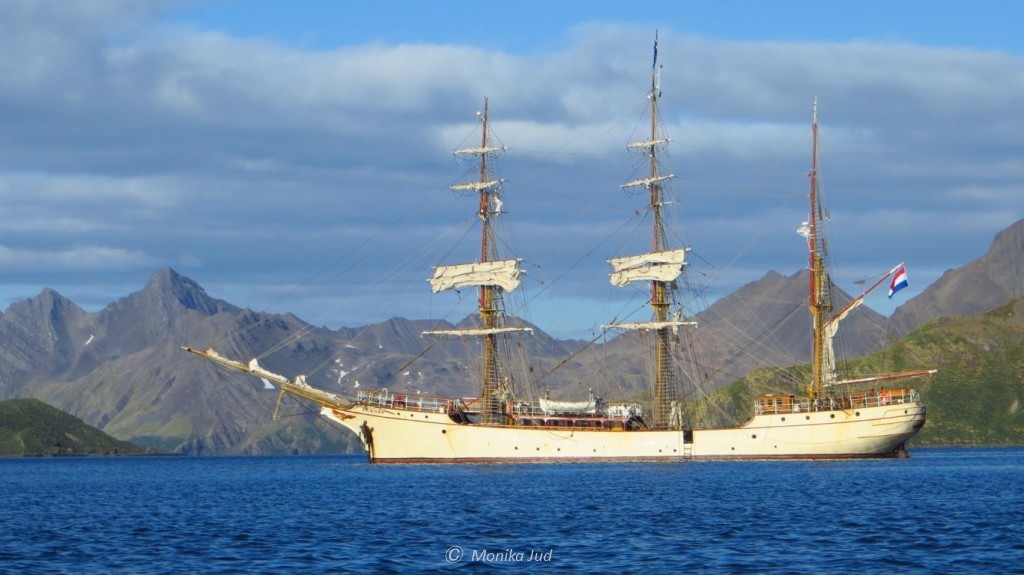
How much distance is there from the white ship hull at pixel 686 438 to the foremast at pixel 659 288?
548cm

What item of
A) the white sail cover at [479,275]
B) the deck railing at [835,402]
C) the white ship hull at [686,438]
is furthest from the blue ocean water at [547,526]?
the white sail cover at [479,275]

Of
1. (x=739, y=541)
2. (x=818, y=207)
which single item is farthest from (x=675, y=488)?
(x=818, y=207)

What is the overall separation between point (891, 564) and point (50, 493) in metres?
88.9

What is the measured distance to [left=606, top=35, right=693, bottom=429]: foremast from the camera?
147 metres

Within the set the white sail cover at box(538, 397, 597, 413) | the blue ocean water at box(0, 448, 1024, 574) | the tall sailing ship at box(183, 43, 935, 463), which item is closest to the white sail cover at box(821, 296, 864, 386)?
the tall sailing ship at box(183, 43, 935, 463)

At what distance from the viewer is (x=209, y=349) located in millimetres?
139250

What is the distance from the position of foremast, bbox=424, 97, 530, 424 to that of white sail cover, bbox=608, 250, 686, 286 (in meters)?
12.1

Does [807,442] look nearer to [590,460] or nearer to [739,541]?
[590,460]

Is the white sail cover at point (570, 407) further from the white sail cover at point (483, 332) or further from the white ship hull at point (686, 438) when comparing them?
the white sail cover at point (483, 332)

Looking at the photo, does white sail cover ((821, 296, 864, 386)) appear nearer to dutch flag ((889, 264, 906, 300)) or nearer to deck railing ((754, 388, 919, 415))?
deck railing ((754, 388, 919, 415))

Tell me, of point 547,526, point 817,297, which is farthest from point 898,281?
point 547,526

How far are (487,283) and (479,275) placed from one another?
121 cm

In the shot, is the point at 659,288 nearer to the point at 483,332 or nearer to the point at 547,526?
the point at 483,332

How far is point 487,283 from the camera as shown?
488 ft
